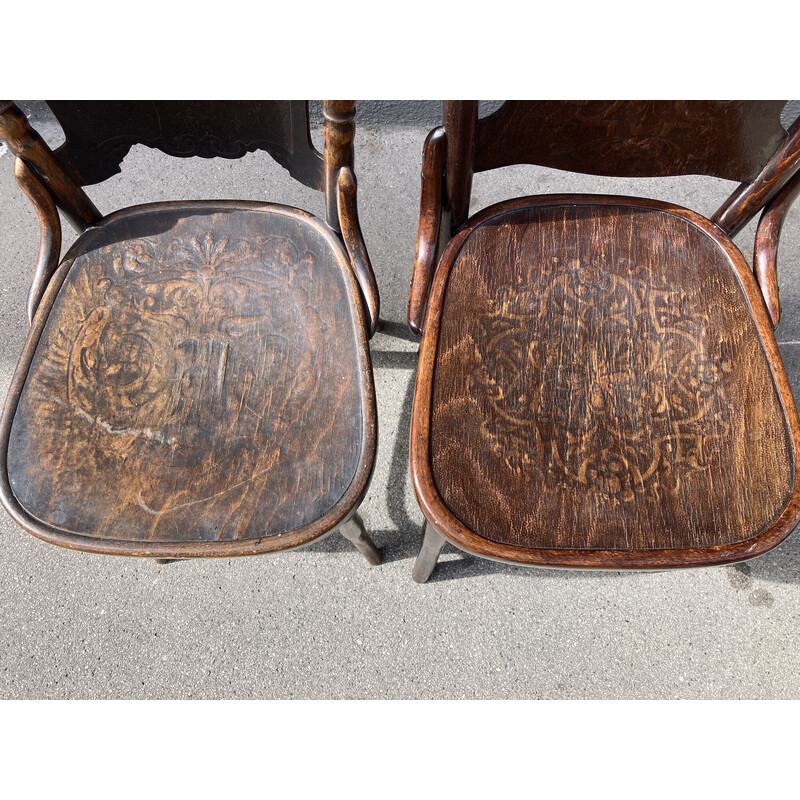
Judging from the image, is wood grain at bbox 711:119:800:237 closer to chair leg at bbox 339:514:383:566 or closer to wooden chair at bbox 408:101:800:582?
wooden chair at bbox 408:101:800:582

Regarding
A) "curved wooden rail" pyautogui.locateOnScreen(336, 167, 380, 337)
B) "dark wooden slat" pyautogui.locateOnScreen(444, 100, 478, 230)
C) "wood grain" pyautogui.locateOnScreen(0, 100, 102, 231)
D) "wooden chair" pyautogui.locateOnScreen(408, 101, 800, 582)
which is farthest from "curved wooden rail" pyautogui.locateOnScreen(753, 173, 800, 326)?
"wood grain" pyautogui.locateOnScreen(0, 100, 102, 231)

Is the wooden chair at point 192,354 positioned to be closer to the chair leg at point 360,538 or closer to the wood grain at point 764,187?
the chair leg at point 360,538

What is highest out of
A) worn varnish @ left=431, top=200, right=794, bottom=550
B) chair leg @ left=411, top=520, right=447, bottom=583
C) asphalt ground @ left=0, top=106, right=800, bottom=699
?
worn varnish @ left=431, top=200, right=794, bottom=550

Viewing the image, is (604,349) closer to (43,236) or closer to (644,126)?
(644,126)

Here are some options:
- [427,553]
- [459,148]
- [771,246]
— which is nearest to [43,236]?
[459,148]

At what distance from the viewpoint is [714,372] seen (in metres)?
0.66

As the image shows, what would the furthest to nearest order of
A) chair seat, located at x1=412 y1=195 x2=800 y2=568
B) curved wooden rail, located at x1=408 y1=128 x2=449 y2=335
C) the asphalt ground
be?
1. the asphalt ground
2. curved wooden rail, located at x1=408 y1=128 x2=449 y2=335
3. chair seat, located at x1=412 y1=195 x2=800 y2=568

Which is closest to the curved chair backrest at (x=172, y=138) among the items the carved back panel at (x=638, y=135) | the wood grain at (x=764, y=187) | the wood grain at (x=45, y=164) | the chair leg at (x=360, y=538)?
the wood grain at (x=45, y=164)

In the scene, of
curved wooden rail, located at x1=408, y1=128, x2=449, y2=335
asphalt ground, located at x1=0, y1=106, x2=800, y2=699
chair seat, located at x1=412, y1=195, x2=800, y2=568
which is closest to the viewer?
chair seat, located at x1=412, y1=195, x2=800, y2=568

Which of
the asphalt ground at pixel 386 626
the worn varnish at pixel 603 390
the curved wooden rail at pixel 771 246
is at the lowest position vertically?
the asphalt ground at pixel 386 626

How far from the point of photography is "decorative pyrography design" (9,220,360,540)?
0.61 metres

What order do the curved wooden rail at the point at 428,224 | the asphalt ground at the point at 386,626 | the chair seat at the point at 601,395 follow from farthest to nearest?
the asphalt ground at the point at 386,626
the curved wooden rail at the point at 428,224
the chair seat at the point at 601,395

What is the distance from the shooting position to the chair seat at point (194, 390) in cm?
60

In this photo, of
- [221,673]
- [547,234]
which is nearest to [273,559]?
[221,673]
